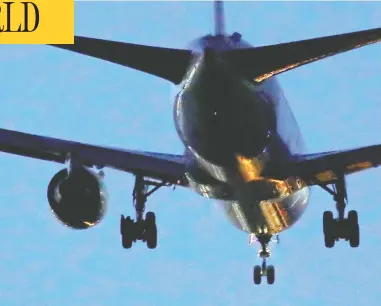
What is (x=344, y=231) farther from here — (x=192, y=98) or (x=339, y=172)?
(x=192, y=98)

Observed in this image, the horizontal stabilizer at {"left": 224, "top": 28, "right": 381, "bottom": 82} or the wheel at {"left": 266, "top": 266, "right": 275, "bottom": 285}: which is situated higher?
the wheel at {"left": 266, "top": 266, "right": 275, "bottom": 285}

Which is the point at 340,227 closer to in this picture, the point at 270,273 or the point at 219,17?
the point at 270,273

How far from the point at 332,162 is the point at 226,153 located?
270 inches

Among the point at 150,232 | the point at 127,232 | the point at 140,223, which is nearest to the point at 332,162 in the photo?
the point at 150,232

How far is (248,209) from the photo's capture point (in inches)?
1490

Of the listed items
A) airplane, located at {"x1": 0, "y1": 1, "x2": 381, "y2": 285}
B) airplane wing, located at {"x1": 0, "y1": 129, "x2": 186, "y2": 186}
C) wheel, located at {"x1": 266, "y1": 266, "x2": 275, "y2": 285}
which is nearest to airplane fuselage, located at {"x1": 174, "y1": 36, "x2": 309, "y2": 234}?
airplane, located at {"x1": 0, "y1": 1, "x2": 381, "y2": 285}

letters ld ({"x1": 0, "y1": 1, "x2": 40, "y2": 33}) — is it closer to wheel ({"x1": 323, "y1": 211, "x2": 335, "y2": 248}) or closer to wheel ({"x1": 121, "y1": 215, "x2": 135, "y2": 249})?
wheel ({"x1": 121, "y1": 215, "x2": 135, "y2": 249})

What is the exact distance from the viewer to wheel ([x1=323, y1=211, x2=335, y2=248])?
37344mm

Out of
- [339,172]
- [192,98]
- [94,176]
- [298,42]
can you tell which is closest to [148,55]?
[192,98]

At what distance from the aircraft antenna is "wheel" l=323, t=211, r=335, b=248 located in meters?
9.95

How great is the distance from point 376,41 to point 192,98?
4.07 meters

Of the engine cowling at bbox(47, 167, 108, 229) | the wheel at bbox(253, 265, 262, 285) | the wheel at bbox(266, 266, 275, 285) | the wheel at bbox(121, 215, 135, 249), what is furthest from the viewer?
the wheel at bbox(253, 265, 262, 285)

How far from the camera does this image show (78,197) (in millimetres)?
35469

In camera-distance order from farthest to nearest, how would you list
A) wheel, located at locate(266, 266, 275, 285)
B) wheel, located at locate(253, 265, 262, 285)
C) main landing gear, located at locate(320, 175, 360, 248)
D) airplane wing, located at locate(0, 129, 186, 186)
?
wheel, located at locate(253, 265, 262, 285)
wheel, located at locate(266, 266, 275, 285)
main landing gear, located at locate(320, 175, 360, 248)
airplane wing, located at locate(0, 129, 186, 186)
